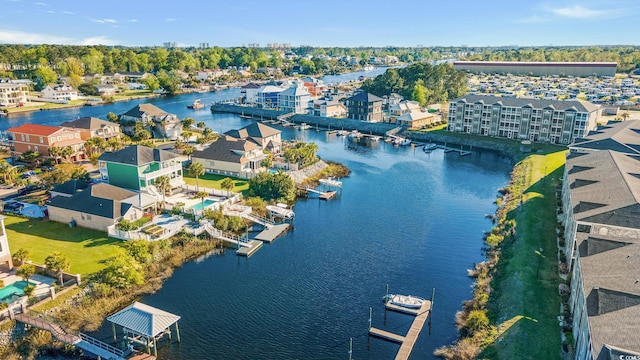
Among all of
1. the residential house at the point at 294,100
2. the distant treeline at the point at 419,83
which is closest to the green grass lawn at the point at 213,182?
the residential house at the point at 294,100

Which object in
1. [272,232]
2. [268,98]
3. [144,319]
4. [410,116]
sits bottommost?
[272,232]

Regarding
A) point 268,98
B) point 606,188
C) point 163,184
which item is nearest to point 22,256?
point 163,184

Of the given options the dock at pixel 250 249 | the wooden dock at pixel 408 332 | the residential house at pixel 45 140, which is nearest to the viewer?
the wooden dock at pixel 408 332

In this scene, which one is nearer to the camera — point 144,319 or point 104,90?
point 144,319

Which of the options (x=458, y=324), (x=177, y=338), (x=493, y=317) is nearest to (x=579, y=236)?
(x=493, y=317)

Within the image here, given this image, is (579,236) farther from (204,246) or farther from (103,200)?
(103,200)

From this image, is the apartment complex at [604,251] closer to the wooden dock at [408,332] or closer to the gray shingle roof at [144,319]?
the wooden dock at [408,332]

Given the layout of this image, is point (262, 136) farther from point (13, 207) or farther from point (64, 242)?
point (64, 242)
